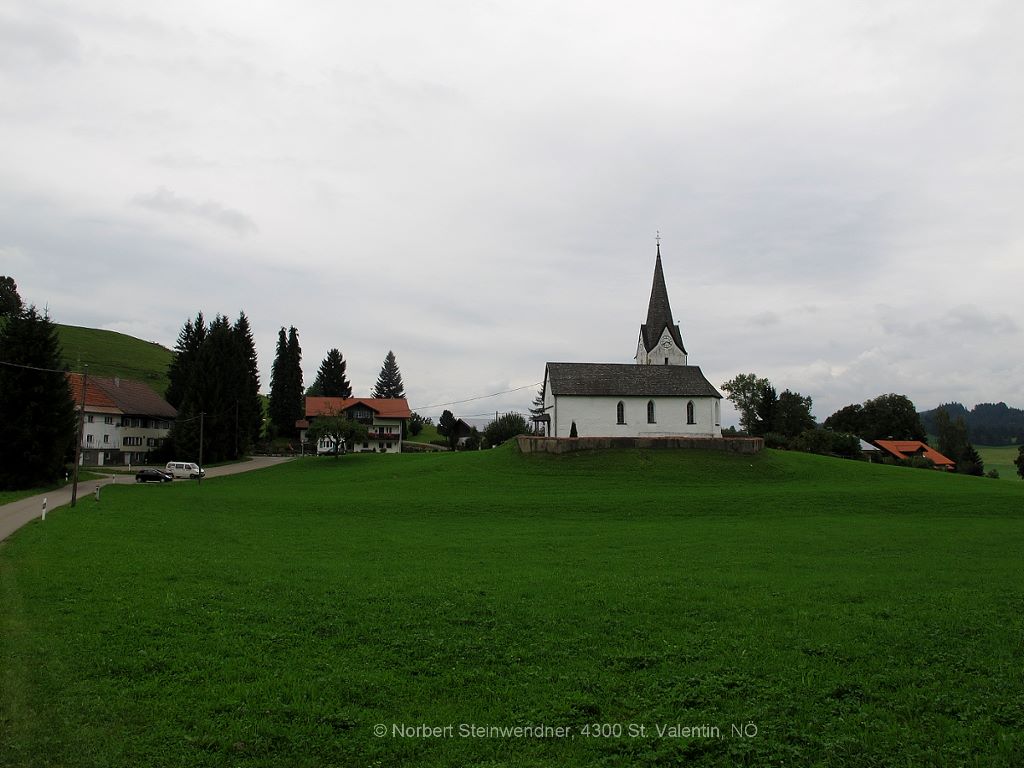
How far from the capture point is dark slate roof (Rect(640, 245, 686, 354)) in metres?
73.5

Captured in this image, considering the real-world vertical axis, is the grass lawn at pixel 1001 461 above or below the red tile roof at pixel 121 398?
below

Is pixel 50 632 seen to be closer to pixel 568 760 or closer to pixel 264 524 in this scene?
pixel 568 760

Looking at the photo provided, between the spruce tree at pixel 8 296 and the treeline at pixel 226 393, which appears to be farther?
the spruce tree at pixel 8 296

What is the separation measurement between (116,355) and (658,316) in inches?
4267

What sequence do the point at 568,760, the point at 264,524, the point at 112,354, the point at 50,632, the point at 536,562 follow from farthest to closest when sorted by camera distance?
the point at 112,354 < the point at 264,524 < the point at 536,562 < the point at 50,632 < the point at 568,760

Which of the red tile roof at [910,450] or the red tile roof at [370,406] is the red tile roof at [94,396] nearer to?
the red tile roof at [370,406]

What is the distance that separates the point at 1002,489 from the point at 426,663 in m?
45.7

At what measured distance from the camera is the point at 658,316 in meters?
74.4

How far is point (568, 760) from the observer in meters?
6.92

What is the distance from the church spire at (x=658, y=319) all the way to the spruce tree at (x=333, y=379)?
6633 cm

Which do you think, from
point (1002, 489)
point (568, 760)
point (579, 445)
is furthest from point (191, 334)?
point (568, 760)

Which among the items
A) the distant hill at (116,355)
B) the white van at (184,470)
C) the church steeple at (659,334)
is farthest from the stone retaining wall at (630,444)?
the distant hill at (116,355)

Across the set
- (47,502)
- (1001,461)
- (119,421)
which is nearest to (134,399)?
(119,421)

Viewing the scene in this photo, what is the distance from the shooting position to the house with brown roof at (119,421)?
71.9m
